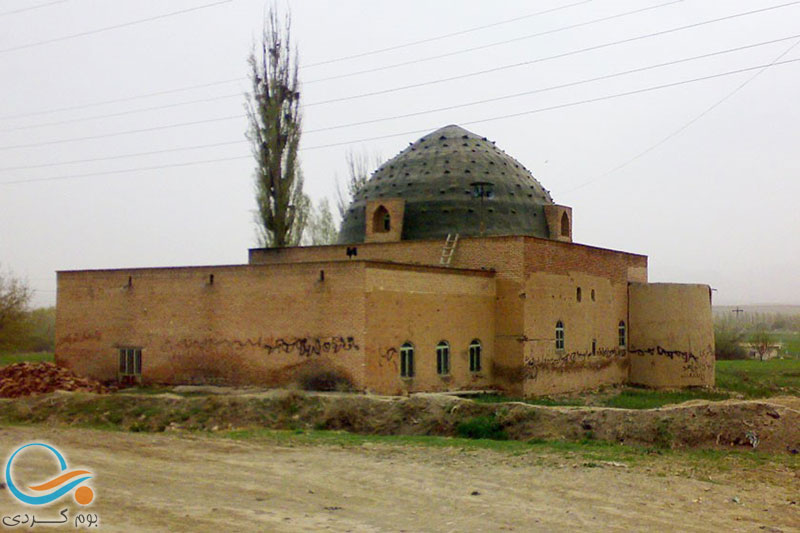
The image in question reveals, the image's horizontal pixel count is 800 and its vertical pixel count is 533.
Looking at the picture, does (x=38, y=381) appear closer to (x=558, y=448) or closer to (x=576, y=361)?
(x=558, y=448)

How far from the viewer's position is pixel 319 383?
2183 centimetres

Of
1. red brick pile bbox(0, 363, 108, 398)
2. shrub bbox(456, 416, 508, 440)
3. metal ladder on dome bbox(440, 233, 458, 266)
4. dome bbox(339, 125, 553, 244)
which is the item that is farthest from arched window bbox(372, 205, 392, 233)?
shrub bbox(456, 416, 508, 440)

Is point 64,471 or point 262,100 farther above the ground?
point 262,100

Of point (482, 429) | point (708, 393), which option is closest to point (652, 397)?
point (708, 393)

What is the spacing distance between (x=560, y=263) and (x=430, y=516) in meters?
18.9

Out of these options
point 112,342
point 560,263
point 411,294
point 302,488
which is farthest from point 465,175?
point 302,488

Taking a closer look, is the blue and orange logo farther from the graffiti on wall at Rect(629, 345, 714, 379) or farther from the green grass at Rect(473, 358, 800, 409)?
the graffiti on wall at Rect(629, 345, 714, 379)

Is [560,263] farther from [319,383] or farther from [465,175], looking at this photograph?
[319,383]

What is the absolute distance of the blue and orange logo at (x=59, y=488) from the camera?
952 centimetres

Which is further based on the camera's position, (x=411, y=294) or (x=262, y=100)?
(x=262, y=100)

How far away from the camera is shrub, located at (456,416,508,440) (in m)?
16.4

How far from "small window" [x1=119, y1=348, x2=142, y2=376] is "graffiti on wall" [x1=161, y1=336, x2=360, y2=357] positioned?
1.49 meters

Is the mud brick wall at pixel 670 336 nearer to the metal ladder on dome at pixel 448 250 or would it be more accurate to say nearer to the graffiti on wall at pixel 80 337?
the metal ladder on dome at pixel 448 250

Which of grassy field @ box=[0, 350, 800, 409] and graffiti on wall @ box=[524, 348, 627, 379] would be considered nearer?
grassy field @ box=[0, 350, 800, 409]
